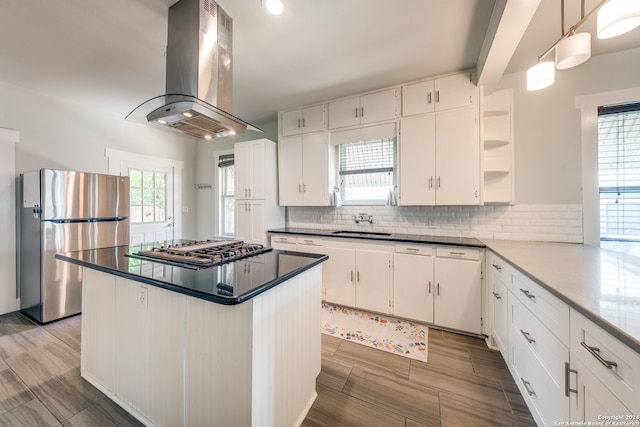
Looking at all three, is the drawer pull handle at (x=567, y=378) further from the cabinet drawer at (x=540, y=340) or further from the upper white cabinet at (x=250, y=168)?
the upper white cabinet at (x=250, y=168)

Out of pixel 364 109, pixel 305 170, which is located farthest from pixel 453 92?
pixel 305 170

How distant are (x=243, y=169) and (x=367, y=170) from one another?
1843 mm

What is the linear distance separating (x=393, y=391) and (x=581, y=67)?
11.1 feet

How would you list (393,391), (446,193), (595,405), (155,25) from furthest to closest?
(446,193)
(155,25)
(393,391)
(595,405)

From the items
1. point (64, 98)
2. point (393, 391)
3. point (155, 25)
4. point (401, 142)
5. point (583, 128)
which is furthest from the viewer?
point (64, 98)

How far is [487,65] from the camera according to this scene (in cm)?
210

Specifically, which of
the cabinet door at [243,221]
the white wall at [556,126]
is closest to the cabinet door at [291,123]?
the cabinet door at [243,221]

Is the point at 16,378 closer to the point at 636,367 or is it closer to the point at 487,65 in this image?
the point at 636,367

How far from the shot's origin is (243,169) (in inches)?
145

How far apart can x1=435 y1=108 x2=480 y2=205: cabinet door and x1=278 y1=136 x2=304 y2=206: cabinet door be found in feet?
5.90

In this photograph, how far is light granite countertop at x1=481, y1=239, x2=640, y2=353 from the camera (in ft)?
2.48

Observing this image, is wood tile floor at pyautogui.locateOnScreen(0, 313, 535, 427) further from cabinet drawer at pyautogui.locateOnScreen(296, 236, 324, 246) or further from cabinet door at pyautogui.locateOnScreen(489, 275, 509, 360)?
cabinet drawer at pyautogui.locateOnScreen(296, 236, 324, 246)

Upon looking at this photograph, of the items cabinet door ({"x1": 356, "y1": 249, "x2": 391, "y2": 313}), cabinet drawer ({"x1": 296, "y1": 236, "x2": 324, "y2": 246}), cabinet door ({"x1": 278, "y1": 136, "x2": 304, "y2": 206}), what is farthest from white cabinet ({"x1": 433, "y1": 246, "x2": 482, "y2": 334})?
cabinet door ({"x1": 278, "y1": 136, "x2": 304, "y2": 206})

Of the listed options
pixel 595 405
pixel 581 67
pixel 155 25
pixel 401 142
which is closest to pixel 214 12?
pixel 155 25
